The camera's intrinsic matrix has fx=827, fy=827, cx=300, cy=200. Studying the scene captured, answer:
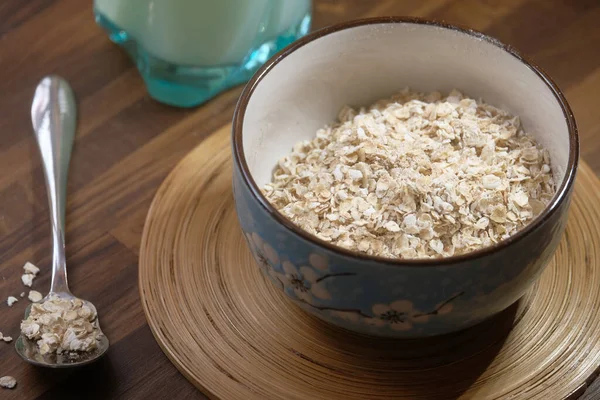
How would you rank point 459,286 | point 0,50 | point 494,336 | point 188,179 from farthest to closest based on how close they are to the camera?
point 0,50, point 188,179, point 494,336, point 459,286

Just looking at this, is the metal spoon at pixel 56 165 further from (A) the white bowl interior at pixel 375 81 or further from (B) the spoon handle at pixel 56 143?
(A) the white bowl interior at pixel 375 81

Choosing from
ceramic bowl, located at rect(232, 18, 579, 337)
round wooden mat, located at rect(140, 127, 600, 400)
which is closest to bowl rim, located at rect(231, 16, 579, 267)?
ceramic bowl, located at rect(232, 18, 579, 337)

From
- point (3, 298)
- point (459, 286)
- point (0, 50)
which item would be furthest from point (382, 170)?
point (0, 50)

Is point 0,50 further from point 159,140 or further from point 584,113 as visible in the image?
point 584,113

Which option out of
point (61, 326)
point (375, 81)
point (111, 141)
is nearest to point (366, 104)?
point (375, 81)

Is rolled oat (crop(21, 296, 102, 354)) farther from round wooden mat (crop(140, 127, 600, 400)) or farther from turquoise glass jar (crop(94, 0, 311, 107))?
turquoise glass jar (crop(94, 0, 311, 107))

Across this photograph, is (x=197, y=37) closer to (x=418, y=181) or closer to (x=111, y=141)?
(x=111, y=141)
